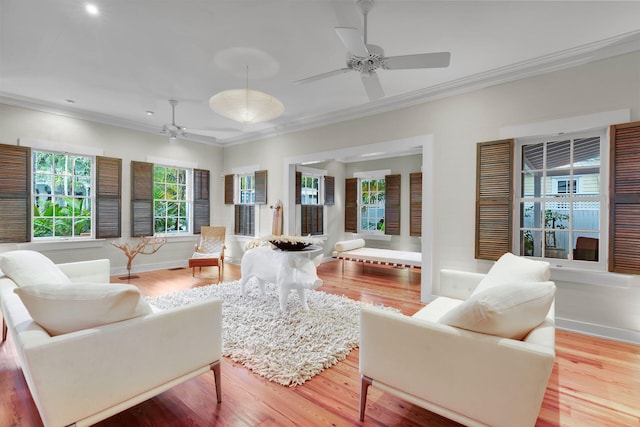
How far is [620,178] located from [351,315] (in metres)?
2.92

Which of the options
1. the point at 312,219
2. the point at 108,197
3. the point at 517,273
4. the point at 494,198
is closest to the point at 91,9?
the point at 108,197

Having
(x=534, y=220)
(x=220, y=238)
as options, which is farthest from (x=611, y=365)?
(x=220, y=238)

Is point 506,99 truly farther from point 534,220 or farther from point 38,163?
point 38,163

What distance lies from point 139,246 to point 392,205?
5.23 metres

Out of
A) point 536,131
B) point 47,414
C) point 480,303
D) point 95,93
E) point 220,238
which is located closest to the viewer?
point 47,414

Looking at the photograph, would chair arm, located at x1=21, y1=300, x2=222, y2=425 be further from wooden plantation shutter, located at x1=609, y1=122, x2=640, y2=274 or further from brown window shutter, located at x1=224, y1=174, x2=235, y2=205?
brown window shutter, located at x1=224, y1=174, x2=235, y2=205

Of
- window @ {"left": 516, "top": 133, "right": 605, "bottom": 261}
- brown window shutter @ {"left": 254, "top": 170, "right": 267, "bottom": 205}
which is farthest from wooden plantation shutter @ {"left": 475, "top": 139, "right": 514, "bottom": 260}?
brown window shutter @ {"left": 254, "top": 170, "right": 267, "bottom": 205}

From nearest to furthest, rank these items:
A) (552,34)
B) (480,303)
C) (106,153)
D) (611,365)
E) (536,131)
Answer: (480,303) → (611,365) → (552,34) → (536,131) → (106,153)

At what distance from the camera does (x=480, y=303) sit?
137 centimetres

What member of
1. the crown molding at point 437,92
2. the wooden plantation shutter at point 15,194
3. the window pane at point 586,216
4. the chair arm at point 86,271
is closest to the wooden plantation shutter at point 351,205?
the crown molding at point 437,92

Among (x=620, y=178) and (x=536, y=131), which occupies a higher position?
(x=536, y=131)

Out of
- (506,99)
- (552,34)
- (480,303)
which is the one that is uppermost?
(552,34)

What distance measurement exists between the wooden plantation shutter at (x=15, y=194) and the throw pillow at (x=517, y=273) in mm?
5898

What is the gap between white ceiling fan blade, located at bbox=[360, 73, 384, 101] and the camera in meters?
2.56
